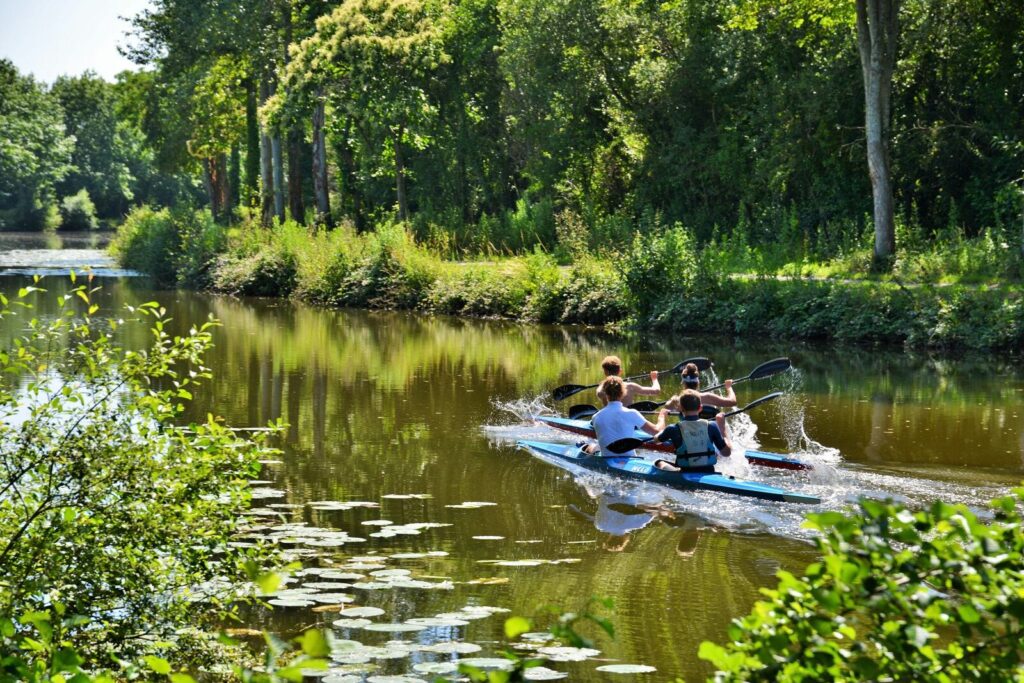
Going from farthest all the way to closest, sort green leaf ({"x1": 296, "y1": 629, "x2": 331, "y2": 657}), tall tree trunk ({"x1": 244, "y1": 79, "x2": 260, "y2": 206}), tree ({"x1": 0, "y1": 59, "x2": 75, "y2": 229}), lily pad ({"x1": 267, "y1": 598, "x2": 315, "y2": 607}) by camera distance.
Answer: tree ({"x1": 0, "y1": 59, "x2": 75, "y2": 229})
tall tree trunk ({"x1": 244, "y1": 79, "x2": 260, "y2": 206})
lily pad ({"x1": 267, "y1": 598, "x2": 315, "y2": 607})
green leaf ({"x1": 296, "y1": 629, "x2": 331, "y2": 657})

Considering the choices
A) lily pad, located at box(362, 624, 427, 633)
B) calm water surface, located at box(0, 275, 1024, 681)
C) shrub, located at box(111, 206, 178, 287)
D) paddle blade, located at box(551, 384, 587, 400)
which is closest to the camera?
lily pad, located at box(362, 624, 427, 633)

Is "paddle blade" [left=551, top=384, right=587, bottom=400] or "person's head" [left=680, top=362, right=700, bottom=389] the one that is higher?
"person's head" [left=680, top=362, right=700, bottom=389]

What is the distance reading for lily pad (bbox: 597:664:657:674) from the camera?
6906 mm

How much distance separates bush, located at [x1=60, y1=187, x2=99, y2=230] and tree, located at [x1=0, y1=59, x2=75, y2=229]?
3.85 ft

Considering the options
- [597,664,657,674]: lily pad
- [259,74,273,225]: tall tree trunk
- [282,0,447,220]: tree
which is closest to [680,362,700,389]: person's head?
[597,664,657,674]: lily pad

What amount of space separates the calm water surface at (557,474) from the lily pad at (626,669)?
3.3 inches

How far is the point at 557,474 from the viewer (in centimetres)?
1312

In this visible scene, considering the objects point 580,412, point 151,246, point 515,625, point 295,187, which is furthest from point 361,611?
point 151,246

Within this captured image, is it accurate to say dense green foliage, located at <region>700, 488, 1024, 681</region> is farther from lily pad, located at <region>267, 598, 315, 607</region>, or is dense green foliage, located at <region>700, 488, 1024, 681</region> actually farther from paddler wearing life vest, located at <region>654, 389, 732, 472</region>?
paddler wearing life vest, located at <region>654, 389, 732, 472</region>

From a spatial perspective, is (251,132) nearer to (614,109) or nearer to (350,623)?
(614,109)

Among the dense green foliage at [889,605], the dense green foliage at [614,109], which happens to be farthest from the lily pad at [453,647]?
→ the dense green foliage at [614,109]

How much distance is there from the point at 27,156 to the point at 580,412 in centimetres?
7570

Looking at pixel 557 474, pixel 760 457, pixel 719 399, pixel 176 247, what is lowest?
pixel 557 474

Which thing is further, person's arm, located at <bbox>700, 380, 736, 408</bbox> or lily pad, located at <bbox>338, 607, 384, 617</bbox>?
person's arm, located at <bbox>700, 380, 736, 408</bbox>
